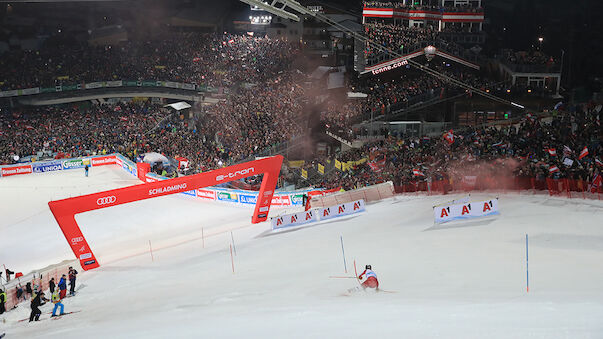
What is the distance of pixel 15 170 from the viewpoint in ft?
113

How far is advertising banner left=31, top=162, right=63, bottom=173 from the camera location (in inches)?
1388

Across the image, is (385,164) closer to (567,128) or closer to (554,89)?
(567,128)

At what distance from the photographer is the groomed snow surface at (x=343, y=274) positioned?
9.81 metres

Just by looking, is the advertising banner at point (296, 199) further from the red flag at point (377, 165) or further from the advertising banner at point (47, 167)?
the advertising banner at point (47, 167)

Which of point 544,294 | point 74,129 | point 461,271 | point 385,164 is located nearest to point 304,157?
point 385,164

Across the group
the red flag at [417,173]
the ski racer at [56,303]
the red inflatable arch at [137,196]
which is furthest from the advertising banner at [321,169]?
the ski racer at [56,303]

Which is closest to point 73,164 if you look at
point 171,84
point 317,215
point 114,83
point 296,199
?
point 114,83

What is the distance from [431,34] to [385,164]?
17.2 metres

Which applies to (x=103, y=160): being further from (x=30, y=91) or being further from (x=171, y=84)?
(x=171, y=84)

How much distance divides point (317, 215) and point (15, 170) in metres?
23.3

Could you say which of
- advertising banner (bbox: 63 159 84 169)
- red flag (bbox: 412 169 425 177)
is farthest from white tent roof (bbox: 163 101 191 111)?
red flag (bbox: 412 169 425 177)

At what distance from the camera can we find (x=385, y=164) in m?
25.0

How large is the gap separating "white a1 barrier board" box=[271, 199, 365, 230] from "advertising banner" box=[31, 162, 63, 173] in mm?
21203

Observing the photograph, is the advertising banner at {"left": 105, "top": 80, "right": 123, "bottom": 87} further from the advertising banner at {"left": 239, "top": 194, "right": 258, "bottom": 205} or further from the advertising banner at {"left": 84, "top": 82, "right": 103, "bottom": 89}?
the advertising banner at {"left": 239, "top": 194, "right": 258, "bottom": 205}
